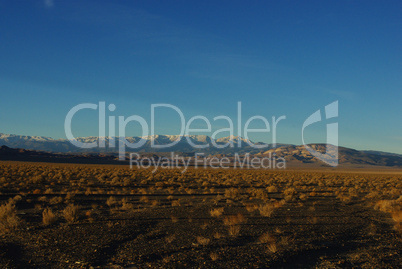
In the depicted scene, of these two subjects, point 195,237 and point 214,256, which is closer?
point 214,256

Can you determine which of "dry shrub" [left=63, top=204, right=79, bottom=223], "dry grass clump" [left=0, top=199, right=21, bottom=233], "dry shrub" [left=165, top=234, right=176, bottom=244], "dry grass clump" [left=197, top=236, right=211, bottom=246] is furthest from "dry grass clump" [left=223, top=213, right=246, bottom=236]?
"dry grass clump" [left=0, top=199, right=21, bottom=233]

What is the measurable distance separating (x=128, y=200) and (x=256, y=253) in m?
12.4

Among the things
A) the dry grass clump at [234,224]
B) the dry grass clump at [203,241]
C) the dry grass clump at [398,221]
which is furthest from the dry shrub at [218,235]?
the dry grass clump at [398,221]

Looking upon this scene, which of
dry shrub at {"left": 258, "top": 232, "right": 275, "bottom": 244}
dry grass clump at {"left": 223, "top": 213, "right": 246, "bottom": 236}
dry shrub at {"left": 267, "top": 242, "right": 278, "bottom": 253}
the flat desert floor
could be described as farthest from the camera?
dry grass clump at {"left": 223, "top": 213, "right": 246, "bottom": 236}

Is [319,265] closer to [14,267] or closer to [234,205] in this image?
Result: [14,267]

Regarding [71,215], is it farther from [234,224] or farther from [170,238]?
[234,224]

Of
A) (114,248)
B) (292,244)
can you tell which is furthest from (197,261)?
(292,244)

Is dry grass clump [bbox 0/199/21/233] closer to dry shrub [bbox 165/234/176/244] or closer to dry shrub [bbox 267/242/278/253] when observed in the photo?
dry shrub [bbox 165/234/176/244]

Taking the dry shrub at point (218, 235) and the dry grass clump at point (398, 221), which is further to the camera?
the dry grass clump at point (398, 221)

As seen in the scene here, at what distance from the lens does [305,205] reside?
18.3 m

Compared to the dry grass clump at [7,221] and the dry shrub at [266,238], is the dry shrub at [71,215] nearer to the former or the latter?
the dry grass clump at [7,221]

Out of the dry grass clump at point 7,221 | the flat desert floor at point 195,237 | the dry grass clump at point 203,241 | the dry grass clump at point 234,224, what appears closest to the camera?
the flat desert floor at point 195,237

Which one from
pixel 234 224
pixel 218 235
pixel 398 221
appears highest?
pixel 218 235

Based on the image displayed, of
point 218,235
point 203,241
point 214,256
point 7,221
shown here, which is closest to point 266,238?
point 218,235
